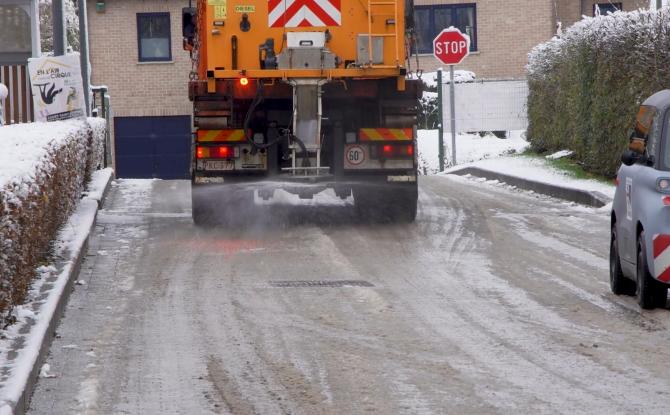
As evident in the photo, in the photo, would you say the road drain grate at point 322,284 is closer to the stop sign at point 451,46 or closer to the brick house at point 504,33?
the stop sign at point 451,46

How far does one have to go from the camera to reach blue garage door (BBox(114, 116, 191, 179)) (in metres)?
38.1

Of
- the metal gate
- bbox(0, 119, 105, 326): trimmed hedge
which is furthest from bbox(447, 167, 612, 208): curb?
the metal gate

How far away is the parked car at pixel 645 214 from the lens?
9352 millimetres

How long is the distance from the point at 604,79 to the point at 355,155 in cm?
489

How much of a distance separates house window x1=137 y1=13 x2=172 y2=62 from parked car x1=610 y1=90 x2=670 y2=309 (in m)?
28.5

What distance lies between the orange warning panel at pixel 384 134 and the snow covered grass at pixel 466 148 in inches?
513

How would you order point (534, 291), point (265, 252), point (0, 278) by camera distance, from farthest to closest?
point (265, 252) < point (534, 291) < point (0, 278)

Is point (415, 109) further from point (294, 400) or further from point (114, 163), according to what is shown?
point (114, 163)

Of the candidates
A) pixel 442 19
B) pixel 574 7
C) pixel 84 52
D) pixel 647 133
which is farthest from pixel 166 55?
pixel 647 133

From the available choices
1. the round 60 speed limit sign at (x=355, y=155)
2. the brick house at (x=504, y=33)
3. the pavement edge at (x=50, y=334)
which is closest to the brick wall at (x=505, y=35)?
the brick house at (x=504, y=33)

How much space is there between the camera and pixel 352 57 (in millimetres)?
15734

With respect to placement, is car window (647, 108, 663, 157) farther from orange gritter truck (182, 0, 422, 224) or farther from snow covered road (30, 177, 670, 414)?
orange gritter truck (182, 0, 422, 224)

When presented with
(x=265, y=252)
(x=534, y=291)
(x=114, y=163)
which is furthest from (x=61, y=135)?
(x=114, y=163)

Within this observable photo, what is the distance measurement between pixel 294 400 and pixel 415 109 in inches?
367
